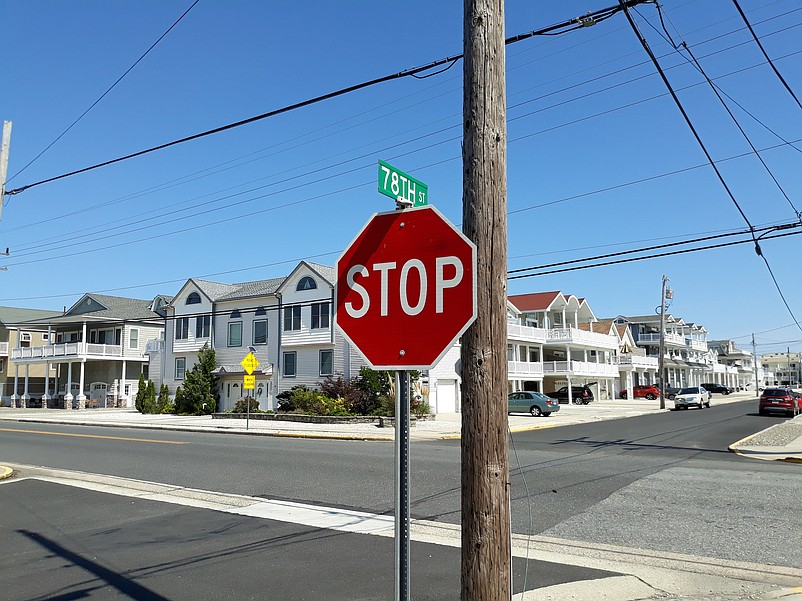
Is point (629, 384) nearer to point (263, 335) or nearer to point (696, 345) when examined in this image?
point (696, 345)

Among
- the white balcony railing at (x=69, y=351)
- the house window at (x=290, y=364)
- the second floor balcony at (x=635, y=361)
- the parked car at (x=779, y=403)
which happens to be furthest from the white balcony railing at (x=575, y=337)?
the white balcony railing at (x=69, y=351)

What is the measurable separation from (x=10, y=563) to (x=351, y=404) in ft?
84.0

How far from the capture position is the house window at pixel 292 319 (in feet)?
129

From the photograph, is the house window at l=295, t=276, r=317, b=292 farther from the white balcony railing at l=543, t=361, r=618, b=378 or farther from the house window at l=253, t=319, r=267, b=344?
the white balcony railing at l=543, t=361, r=618, b=378

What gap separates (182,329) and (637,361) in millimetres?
49128

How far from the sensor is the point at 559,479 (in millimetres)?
12375

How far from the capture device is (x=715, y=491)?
1105cm

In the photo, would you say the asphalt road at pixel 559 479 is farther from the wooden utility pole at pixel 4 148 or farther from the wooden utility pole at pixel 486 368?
the wooden utility pole at pixel 4 148

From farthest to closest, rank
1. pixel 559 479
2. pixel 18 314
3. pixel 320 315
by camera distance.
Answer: pixel 18 314 < pixel 320 315 < pixel 559 479

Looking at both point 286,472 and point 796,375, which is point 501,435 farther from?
point 796,375

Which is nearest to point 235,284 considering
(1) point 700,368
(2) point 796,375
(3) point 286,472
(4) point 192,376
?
(4) point 192,376

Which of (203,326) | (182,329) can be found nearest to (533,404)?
(203,326)

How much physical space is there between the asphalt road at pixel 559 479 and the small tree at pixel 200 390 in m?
17.8

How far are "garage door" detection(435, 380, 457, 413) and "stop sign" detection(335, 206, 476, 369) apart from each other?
35.7 meters
